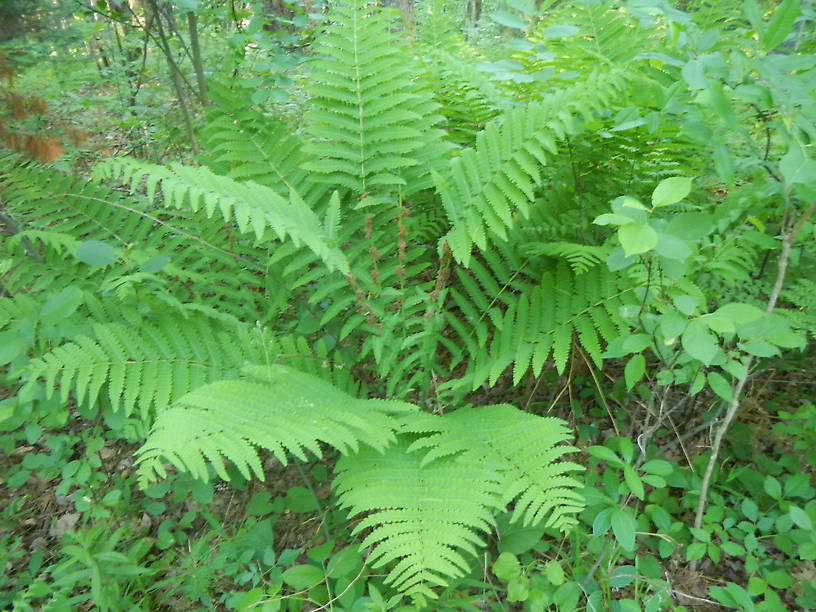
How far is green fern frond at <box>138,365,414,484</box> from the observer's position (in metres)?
1.15

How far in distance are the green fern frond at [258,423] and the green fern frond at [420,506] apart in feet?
0.38

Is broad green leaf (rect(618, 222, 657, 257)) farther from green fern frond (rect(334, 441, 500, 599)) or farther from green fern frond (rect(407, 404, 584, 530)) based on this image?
green fern frond (rect(334, 441, 500, 599))

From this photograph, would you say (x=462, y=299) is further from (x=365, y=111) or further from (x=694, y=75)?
(x=694, y=75)

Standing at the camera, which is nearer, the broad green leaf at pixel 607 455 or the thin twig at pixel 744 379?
the thin twig at pixel 744 379

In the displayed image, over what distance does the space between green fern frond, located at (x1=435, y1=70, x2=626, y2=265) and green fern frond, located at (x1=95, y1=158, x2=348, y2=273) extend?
407 mm

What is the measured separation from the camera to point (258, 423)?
124 cm

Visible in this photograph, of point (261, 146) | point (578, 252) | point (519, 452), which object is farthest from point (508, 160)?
point (261, 146)

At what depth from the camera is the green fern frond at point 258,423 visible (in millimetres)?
1154

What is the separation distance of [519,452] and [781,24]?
1.12 m

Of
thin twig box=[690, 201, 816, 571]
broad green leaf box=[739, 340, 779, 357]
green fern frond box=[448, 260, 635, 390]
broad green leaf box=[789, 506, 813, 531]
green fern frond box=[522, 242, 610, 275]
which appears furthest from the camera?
green fern frond box=[448, 260, 635, 390]

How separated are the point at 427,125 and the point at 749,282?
117cm

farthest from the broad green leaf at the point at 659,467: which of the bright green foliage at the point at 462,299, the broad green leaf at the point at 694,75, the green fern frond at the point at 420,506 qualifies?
the broad green leaf at the point at 694,75

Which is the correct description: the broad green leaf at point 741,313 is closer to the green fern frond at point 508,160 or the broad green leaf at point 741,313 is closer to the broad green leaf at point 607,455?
the broad green leaf at point 607,455

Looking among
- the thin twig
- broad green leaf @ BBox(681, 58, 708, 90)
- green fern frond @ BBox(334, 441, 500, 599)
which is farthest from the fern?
broad green leaf @ BBox(681, 58, 708, 90)
